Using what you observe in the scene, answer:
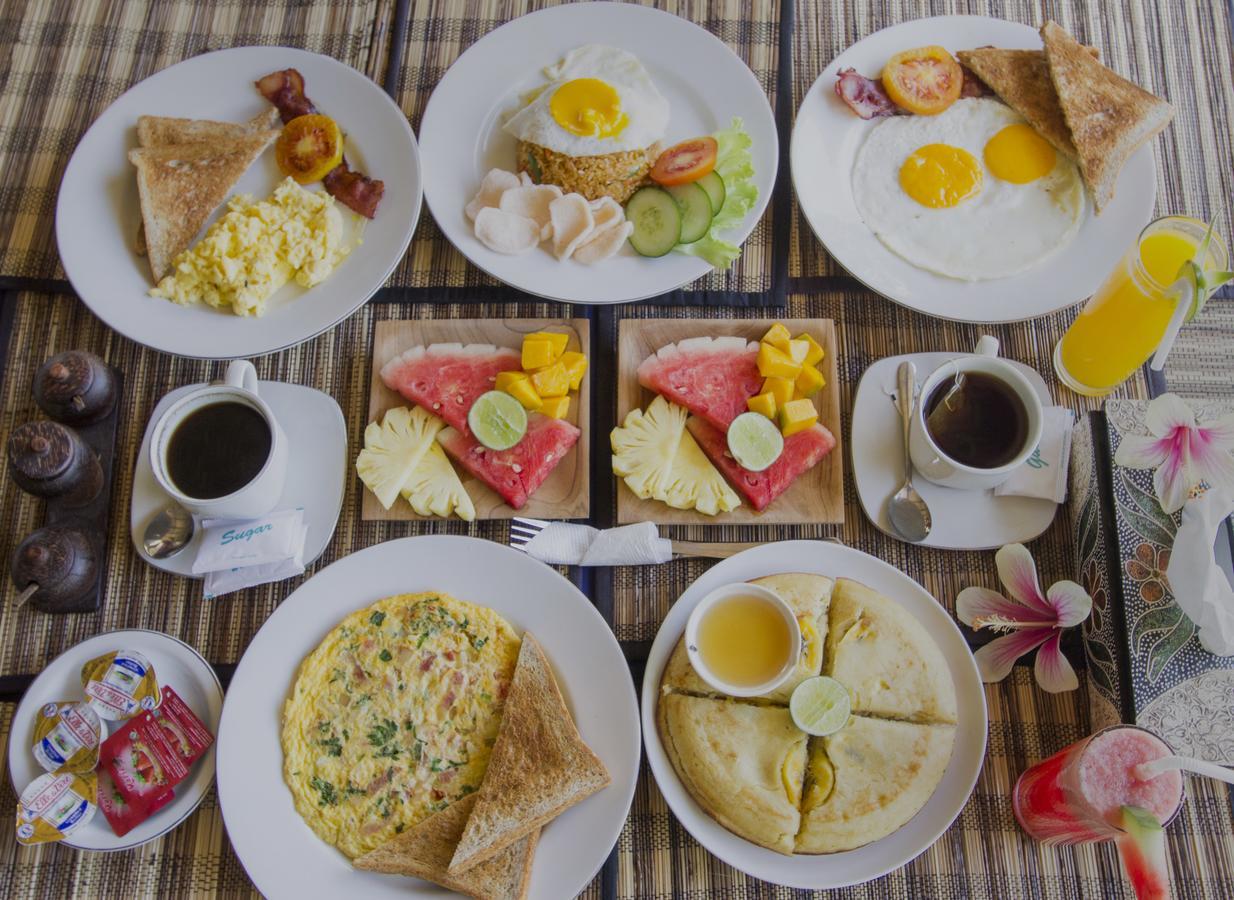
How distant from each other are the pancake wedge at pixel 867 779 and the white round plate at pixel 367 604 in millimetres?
408

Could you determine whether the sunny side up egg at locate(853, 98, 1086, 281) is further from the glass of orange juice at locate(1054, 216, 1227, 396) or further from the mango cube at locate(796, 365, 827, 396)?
the mango cube at locate(796, 365, 827, 396)

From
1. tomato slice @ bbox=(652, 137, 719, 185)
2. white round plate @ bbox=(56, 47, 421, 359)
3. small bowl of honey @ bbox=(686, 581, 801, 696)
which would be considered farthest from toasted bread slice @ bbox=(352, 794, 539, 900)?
tomato slice @ bbox=(652, 137, 719, 185)

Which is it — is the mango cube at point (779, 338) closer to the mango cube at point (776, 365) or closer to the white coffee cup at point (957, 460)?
the mango cube at point (776, 365)

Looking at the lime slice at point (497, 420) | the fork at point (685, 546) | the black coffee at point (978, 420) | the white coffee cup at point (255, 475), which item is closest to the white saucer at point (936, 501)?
the black coffee at point (978, 420)

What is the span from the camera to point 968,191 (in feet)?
7.96

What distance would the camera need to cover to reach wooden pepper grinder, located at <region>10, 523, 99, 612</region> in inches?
80.2

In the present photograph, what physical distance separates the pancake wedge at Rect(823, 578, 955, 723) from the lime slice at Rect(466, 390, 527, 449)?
89cm

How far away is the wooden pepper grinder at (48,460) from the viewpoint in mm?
2049

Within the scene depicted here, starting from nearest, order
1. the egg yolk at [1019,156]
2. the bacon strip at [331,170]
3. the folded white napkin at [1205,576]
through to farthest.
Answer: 1. the folded white napkin at [1205,576]
2. the bacon strip at [331,170]
3. the egg yolk at [1019,156]

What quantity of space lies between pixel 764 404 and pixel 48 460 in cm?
175

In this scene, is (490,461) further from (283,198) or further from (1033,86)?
(1033,86)

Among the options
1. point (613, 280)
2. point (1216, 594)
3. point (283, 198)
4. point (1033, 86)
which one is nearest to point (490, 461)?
point (613, 280)

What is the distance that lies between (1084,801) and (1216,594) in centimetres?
52

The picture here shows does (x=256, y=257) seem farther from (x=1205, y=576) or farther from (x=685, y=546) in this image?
(x=1205, y=576)
